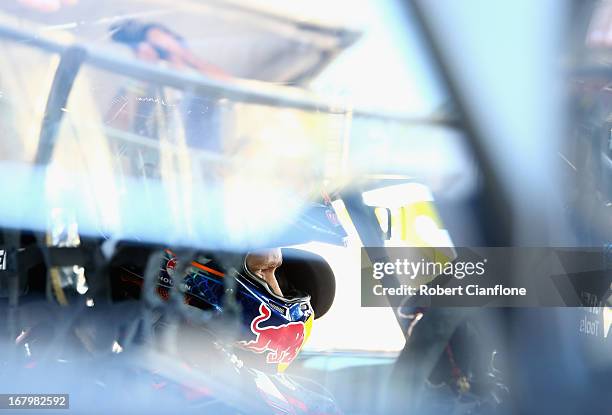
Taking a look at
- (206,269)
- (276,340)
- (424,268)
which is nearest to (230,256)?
(206,269)

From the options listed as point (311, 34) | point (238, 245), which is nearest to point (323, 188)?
point (238, 245)

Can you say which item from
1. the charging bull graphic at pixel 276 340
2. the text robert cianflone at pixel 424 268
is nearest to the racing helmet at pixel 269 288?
the charging bull graphic at pixel 276 340

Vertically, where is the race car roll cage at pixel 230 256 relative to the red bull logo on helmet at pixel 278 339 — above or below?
above

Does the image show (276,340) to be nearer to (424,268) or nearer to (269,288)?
(269,288)

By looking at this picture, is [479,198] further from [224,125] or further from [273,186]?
[224,125]

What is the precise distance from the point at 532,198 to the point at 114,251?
1.20 m

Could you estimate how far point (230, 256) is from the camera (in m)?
2.23

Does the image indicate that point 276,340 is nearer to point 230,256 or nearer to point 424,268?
point 230,256

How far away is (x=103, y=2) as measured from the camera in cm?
215

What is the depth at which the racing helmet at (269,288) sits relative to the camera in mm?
2229

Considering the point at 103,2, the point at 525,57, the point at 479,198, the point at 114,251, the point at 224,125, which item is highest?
the point at 103,2

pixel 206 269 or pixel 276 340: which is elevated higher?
pixel 206 269

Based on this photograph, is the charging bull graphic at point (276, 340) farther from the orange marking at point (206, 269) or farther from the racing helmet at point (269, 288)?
the orange marking at point (206, 269)

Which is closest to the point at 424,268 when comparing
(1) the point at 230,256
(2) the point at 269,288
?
(2) the point at 269,288
